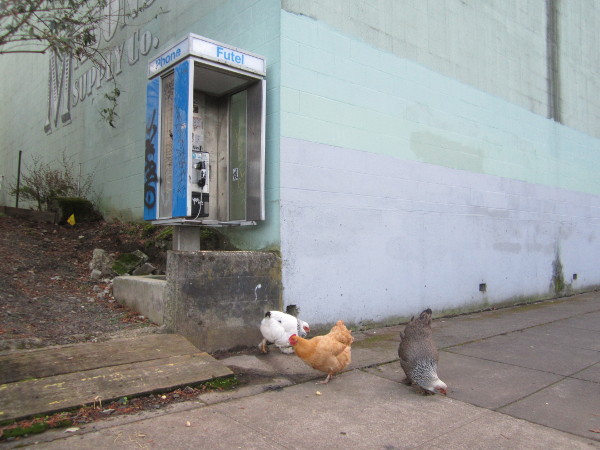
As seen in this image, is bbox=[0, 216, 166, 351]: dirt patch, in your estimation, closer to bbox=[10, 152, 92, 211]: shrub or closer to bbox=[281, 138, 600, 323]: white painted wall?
bbox=[10, 152, 92, 211]: shrub

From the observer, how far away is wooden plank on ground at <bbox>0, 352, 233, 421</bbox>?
3424 mm

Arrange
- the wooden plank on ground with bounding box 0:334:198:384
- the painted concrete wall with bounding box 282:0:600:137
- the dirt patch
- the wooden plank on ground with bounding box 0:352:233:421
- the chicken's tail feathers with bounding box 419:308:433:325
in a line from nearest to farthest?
the wooden plank on ground with bounding box 0:352:233:421 < the wooden plank on ground with bounding box 0:334:198:384 < the chicken's tail feathers with bounding box 419:308:433:325 < the dirt patch < the painted concrete wall with bounding box 282:0:600:137

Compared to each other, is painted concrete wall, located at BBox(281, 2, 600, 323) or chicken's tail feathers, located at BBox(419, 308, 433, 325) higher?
painted concrete wall, located at BBox(281, 2, 600, 323)

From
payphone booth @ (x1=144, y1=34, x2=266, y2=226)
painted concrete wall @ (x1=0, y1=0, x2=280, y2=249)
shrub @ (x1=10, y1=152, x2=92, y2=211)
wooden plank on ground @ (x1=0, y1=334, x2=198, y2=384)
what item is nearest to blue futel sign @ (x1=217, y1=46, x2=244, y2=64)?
payphone booth @ (x1=144, y1=34, x2=266, y2=226)

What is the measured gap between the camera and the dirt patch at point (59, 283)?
498cm

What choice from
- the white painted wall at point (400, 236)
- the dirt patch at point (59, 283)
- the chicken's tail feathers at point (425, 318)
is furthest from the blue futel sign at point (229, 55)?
the chicken's tail feathers at point (425, 318)

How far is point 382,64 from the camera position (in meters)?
7.14

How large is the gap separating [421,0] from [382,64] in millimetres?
1655

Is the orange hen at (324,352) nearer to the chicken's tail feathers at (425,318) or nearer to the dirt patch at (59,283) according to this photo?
the chicken's tail feathers at (425,318)

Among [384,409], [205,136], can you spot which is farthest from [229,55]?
[384,409]

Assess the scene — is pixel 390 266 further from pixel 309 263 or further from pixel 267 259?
pixel 267 259

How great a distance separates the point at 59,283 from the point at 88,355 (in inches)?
108

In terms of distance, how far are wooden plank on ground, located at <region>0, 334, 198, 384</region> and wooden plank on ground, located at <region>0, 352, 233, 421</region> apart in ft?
0.29

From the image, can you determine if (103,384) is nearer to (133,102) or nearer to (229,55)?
(229,55)
